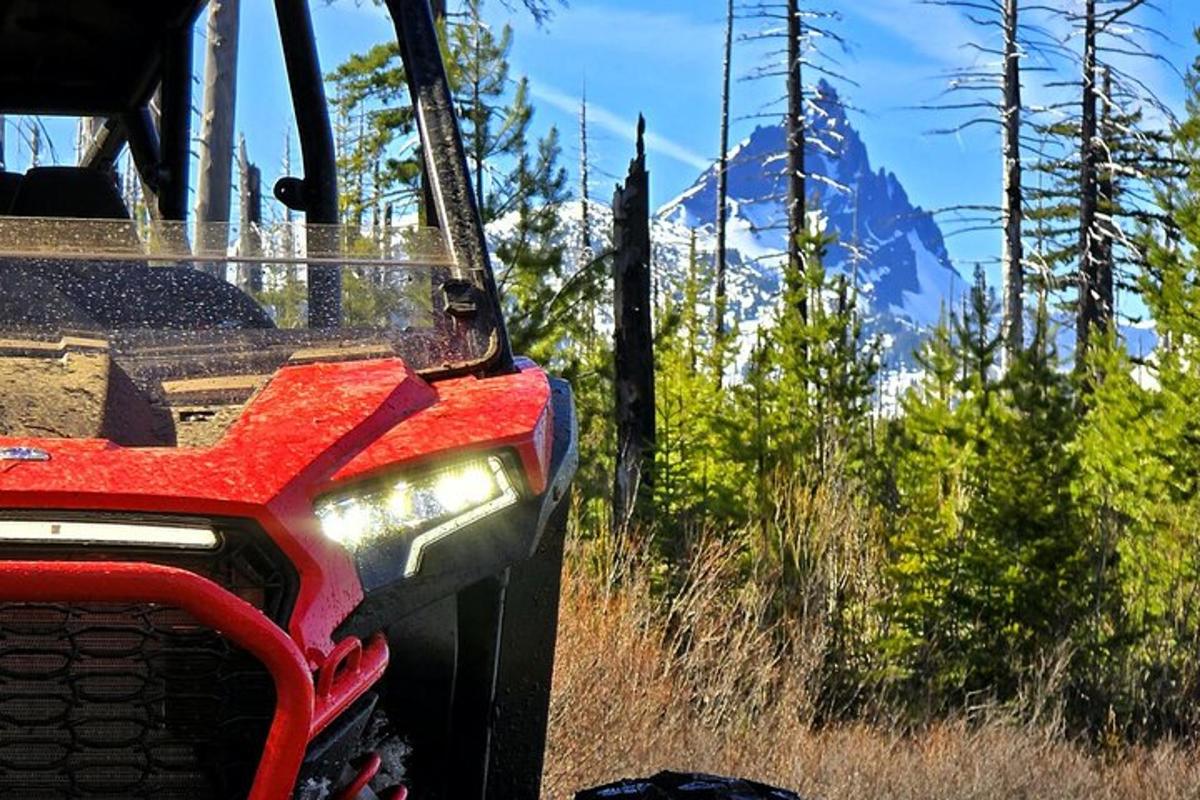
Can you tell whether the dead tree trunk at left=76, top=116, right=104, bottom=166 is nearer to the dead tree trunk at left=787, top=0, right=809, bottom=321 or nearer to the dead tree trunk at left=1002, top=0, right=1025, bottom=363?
the dead tree trunk at left=1002, top=0, right=1025, bottom=363

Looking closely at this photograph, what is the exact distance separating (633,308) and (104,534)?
41.0 ft

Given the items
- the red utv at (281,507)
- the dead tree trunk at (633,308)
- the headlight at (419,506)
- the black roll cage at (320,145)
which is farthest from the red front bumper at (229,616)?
the dead tree trunk at (633,308)

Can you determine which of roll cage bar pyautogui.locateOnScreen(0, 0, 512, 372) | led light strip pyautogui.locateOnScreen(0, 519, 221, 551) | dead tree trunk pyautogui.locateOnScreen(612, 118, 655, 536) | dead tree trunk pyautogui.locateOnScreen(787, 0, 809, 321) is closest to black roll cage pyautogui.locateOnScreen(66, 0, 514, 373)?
roll cage bar pyautogui.locateOnScreen(0, 0, 512, 372)

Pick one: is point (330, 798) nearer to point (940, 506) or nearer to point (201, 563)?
point (201, 563)

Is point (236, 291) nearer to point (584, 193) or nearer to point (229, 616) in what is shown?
point (229, 616)

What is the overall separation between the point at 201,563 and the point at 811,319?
14774mm

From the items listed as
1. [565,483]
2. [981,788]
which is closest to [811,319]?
[981,788]

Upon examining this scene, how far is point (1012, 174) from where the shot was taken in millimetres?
30000

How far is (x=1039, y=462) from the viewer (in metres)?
13.3

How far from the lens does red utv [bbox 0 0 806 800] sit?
1.98 metres

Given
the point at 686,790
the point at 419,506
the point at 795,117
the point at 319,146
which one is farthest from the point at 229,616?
the point at 795,117

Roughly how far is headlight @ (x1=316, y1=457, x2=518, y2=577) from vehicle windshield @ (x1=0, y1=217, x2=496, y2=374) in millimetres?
379

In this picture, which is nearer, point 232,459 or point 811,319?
point 232,459

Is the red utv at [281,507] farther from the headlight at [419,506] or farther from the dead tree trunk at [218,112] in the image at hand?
the dead tree trunk at [218,112]
